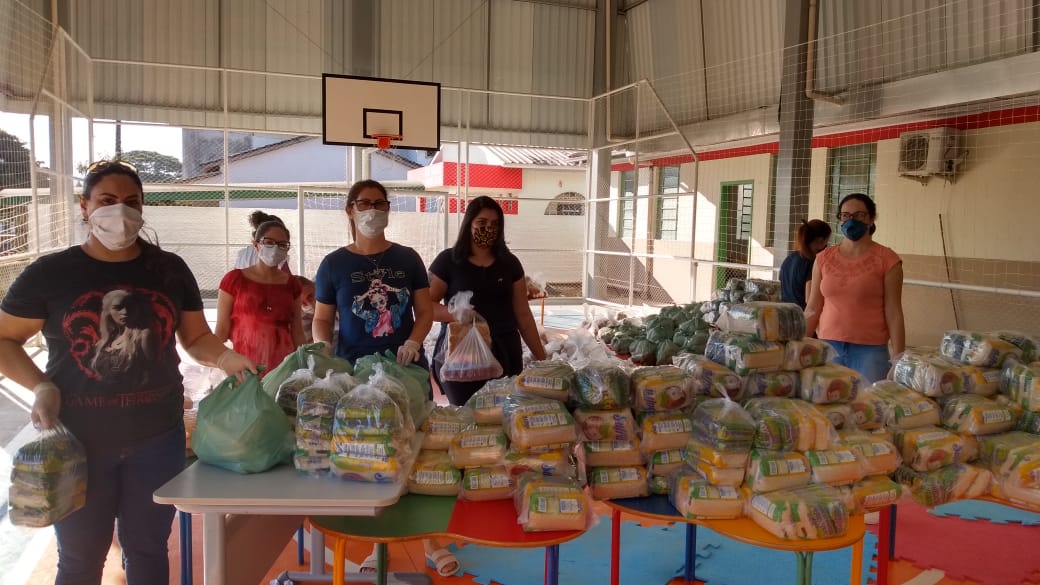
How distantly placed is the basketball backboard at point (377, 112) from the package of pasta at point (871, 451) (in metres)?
6.78

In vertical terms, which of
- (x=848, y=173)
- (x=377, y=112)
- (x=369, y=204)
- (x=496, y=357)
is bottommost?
(x=496, y=357)

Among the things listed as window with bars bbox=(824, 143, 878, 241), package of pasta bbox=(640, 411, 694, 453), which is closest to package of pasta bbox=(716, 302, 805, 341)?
package of pasta bbox=(640, 411, 694, 453)

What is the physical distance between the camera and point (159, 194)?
48.0 feet

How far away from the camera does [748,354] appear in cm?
230

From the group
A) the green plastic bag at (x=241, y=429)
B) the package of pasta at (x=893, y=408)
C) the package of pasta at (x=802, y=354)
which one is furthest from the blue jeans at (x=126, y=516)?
the package of pasta at (x=893, y=408)

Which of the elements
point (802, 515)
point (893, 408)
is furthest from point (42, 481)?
point (893, 408)

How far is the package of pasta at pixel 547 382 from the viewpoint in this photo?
2.17 m

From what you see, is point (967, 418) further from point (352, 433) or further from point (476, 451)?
point (352, 433)

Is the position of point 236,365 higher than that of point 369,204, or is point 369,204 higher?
point 369,204

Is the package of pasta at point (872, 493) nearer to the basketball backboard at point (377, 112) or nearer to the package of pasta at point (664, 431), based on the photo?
the package of pasta at point (664, 431)

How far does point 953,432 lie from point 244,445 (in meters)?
2.28

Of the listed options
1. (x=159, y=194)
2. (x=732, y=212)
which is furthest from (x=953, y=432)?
(x=159, y=194)

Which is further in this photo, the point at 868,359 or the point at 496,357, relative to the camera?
the point at 868,359

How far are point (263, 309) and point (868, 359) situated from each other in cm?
280
